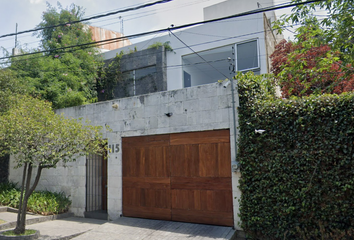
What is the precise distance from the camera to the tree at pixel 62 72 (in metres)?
12.3

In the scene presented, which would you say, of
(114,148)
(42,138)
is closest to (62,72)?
(114,148)

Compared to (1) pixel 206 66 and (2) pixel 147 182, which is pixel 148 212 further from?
(1) pixel 206 66

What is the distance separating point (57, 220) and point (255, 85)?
708 cm

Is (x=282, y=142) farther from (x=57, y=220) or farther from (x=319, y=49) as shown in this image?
(x=57, y=220)

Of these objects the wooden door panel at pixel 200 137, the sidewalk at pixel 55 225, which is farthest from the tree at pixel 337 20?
the sidewalk at pixel 55 225

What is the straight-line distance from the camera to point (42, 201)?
9.53 m

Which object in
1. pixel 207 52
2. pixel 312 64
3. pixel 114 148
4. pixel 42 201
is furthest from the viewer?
pixel 207 52

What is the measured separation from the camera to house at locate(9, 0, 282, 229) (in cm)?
746

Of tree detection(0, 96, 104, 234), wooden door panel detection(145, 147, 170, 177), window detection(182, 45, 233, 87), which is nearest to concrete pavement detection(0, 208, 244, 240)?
tree detection(0, 96, 104, 234)

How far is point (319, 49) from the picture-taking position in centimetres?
1109

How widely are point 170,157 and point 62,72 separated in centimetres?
743

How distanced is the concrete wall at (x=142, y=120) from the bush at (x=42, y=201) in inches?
11.5

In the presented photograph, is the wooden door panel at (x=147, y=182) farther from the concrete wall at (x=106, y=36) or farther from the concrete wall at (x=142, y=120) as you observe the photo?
the concrete wall at (x=106, y=36)

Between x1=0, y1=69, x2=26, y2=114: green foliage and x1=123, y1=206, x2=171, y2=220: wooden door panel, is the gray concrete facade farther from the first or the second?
x1=123, y1=206, x2=171, y2=220: wooden door panel
